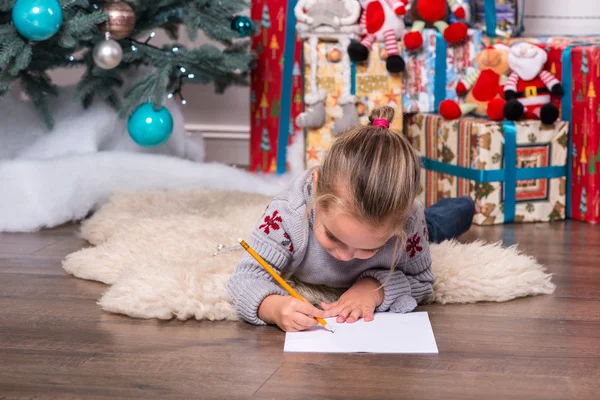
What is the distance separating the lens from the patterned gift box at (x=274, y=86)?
8.70ft

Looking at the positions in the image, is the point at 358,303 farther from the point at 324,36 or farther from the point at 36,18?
the point at 324,36

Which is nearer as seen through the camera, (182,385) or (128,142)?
(182,385)

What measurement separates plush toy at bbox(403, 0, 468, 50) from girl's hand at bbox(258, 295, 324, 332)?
1.29m

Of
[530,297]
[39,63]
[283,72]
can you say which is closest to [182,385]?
[530,297]

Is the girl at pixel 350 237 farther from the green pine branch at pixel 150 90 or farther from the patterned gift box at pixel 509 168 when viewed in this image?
the green pine branch at pixel 150 90

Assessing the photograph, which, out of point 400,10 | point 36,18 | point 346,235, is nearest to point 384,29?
point 400,10

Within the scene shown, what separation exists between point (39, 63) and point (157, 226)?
28.0 inches

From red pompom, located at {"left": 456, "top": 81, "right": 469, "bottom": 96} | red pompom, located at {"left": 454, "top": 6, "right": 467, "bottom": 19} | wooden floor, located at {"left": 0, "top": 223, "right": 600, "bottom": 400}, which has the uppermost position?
red pompom, located at {"left": 454, "top": 6, "right": 467, "bottom": 19}

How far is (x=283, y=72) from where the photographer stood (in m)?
2.69

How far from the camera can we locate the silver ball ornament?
7.04 feet

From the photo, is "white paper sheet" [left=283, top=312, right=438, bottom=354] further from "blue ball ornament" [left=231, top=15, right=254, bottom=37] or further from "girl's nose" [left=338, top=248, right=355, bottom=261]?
"blue ball ornament" [left=231, top=15, right=254, bottom=37]

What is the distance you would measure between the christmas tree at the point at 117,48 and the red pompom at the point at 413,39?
0.47 m

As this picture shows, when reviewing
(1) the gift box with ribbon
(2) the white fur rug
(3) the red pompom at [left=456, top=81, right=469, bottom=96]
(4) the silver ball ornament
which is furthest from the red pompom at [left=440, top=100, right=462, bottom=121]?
(4) the silver ball ornament

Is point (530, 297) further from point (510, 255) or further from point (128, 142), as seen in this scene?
point (128, 142)
